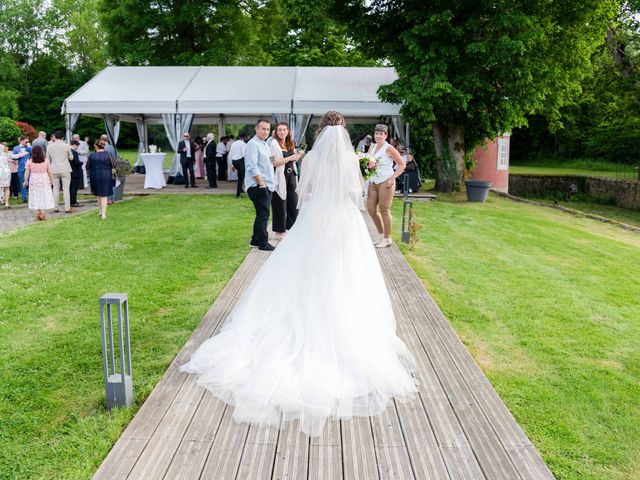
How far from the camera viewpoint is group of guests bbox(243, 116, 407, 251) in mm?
8523

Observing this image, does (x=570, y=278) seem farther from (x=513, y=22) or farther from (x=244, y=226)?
(x=513, y=22)

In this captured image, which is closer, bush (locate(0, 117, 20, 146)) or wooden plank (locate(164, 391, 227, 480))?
wooden plank (locate(164, 391, 227, 480))

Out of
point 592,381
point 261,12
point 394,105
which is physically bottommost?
point 592,381

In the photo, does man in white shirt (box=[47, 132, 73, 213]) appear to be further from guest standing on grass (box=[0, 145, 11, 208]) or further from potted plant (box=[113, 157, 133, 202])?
guest standing on grass (box=[0, 145, 11, 208])

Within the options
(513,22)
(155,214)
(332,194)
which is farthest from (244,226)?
(513,22)

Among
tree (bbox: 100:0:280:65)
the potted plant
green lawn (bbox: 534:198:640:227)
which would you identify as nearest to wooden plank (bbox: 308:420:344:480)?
the potted plant

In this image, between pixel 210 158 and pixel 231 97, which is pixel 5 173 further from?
pixel 231 97

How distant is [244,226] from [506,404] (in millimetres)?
8155

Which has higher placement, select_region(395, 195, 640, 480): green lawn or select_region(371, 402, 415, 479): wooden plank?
select_region(371, 402, 415, 479): wooden plank

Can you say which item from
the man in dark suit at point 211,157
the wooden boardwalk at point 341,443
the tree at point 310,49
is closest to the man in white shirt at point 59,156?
the man in dark suit at point 211,157

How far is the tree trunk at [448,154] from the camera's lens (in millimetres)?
19656

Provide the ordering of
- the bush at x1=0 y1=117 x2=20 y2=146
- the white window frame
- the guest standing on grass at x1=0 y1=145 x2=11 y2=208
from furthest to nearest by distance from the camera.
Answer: the bush at x1=0 y1=117 x2=20 y2=146, the white window frame, the guest standing on grass at x1=0 y1=145 x2=11 y2=208

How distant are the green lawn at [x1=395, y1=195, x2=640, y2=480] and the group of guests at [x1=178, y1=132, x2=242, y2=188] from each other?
5.60 meters

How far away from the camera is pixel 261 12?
3384 centimetres
